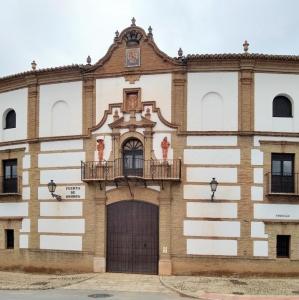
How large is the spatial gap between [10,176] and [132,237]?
734cm

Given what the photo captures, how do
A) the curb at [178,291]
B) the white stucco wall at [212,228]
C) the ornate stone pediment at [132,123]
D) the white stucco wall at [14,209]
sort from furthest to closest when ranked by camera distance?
the white stucco wall at [14,209] → the ornate stone pediment at [132,123] → the white stucco wall at [212,228] → the curb at [178,291]

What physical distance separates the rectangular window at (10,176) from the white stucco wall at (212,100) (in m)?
9.09

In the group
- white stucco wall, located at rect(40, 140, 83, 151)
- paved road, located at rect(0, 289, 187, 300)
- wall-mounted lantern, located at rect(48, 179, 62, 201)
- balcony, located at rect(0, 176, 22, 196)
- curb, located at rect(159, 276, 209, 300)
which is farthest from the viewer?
balcony, located at rect(0, 176, 22, 196)

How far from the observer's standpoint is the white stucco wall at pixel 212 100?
24.0 m

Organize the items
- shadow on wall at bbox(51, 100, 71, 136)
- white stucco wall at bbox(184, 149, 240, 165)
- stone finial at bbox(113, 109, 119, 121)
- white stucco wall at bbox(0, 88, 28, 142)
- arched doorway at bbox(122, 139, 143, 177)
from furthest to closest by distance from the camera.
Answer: white stucco wall at bbox(0, 88, 28, 142), shadow on wall at bbox(51, 100, 71, 136), stone finial at bbox(113, 109, 119, 121), arched doorway at bbox(122, 139, 143, 177), white stucco wall at bbox(184, 149, 240, 165)

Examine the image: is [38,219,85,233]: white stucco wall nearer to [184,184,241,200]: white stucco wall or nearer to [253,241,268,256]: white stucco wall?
[184,184,241,200]: white stucco wall

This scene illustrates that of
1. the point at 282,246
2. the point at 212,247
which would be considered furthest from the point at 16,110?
the point at 282,246

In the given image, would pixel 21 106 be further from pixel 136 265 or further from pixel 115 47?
pixel 136 265

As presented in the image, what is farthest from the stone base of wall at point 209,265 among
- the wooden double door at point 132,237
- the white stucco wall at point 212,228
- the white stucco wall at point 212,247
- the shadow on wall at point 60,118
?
the shadow on wall at point 60,118

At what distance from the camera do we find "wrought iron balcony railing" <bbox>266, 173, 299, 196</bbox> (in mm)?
23594

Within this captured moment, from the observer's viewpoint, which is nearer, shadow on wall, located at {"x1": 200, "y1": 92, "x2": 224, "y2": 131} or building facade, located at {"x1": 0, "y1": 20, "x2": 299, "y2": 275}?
building facade, located at {"x1": 0, "y1": 20, "x2": 299, "y2": 275}

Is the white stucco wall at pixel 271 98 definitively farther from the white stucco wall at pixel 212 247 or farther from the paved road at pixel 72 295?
the paved road at pixel 72 295

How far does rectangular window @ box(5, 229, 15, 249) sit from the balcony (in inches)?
71.7

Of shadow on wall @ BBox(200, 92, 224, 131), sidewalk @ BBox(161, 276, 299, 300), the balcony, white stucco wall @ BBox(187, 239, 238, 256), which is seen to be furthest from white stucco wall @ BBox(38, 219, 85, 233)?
shadow on wall @ BBox(200, 92, 224, 131)
